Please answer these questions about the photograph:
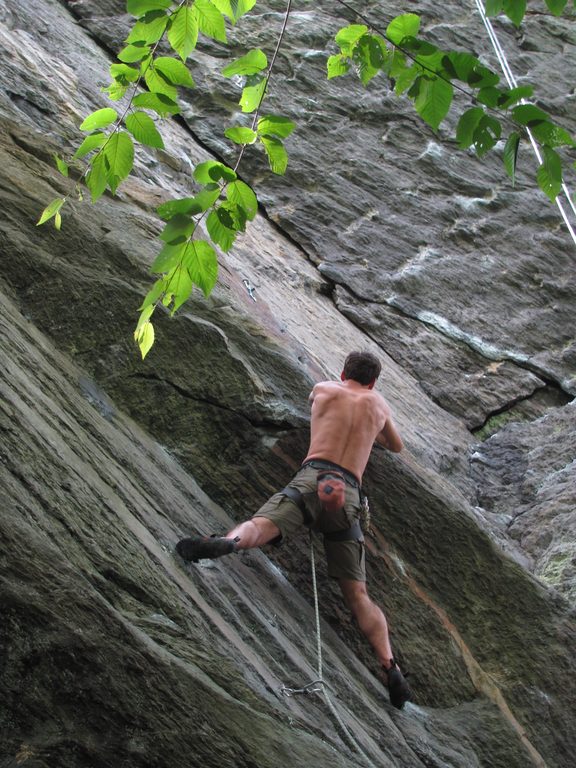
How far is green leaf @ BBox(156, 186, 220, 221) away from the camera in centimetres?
257

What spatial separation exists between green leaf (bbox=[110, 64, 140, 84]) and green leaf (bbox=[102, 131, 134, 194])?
24 cm

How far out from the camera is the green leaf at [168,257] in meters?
2.67

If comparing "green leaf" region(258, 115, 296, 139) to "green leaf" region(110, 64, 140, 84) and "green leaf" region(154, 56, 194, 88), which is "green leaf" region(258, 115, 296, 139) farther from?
"green leaf" region(110, 64, 140, 84)

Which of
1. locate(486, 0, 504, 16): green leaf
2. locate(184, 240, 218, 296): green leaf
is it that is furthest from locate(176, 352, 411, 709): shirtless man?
locate(486, 0, 504, 16): green leaf

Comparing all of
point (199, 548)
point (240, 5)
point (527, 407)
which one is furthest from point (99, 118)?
point (527, 407)

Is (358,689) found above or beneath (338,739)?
beneath

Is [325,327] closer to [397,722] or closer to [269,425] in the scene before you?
[269,425]

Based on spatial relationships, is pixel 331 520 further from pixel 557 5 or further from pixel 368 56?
pixel 557 5

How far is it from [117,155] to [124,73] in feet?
1.05

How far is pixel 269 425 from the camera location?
5160 mm

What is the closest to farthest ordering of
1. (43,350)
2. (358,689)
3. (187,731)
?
1. (187,731)
2. (358,689)
3. (43,350)

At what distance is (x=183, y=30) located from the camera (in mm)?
2721

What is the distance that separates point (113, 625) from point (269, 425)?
2.62m

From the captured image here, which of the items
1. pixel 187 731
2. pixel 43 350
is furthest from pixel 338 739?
pixel 43 350
